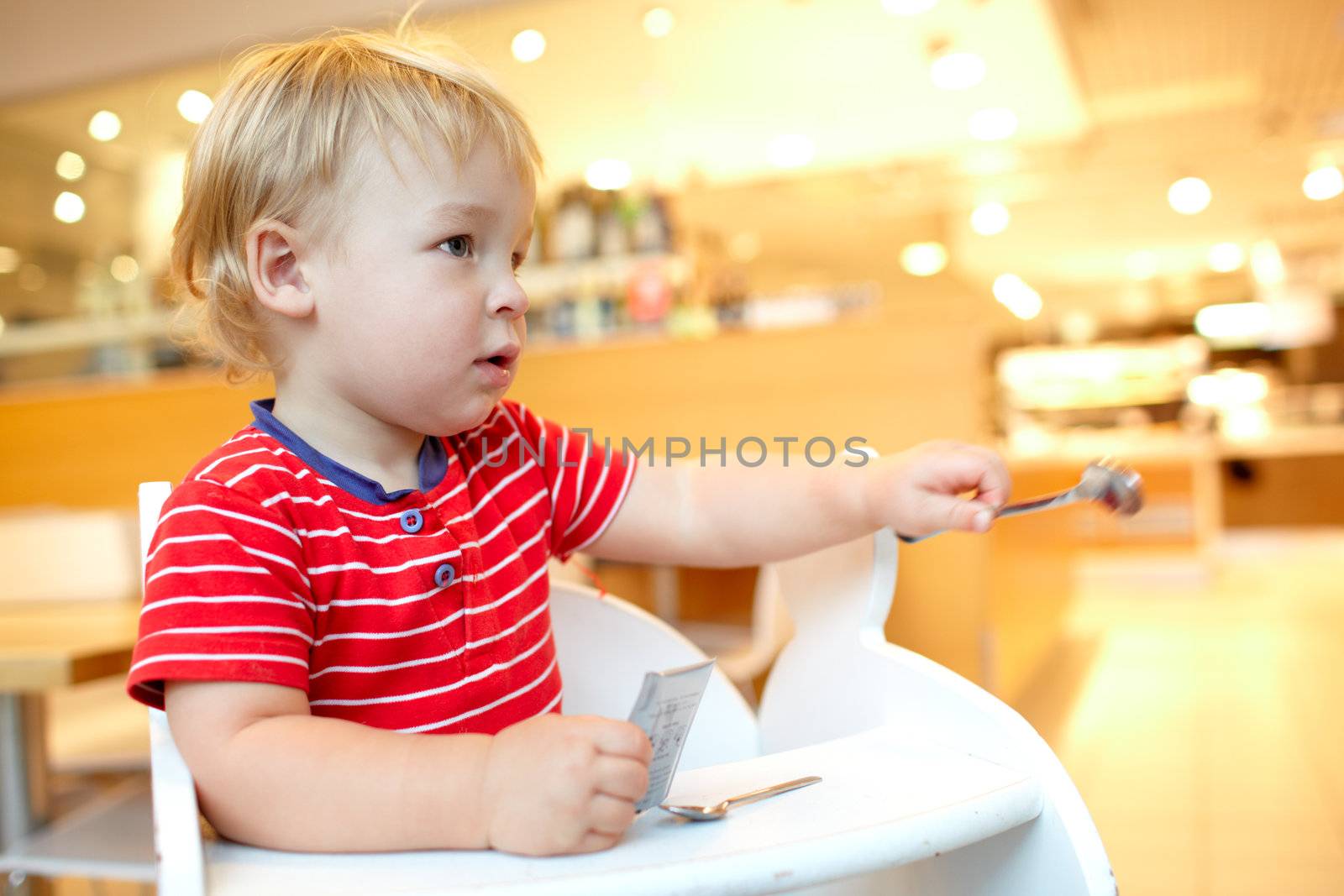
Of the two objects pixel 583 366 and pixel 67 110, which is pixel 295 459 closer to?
pixel 583 366

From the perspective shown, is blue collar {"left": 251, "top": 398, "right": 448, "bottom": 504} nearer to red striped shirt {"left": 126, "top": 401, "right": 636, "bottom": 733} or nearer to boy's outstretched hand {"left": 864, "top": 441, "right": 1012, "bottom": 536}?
red striped shirt {"left": 126, "top": 401, "right": 636, "bottom": 733}

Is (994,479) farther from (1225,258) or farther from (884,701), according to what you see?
(1225,258)

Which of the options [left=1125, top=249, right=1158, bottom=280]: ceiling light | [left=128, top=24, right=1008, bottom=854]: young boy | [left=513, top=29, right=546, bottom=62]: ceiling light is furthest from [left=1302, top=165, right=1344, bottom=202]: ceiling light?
[left=128, top=24, right=1008, bottom=854]: young boy

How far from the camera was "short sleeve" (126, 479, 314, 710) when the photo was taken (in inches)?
20.2

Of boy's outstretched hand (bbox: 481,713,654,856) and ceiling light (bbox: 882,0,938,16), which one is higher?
ceiling light (bbox: 882,0,938,16)

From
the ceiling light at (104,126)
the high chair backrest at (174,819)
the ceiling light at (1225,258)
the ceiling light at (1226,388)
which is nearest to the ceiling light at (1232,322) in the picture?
the ceiling light at (1226,388)

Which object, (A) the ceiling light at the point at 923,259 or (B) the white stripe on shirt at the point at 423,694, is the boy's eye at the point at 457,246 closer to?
(B) the white stripe on shirt at the point at 423,694

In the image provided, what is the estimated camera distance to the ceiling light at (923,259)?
675 cm

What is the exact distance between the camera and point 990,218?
22.4 ft

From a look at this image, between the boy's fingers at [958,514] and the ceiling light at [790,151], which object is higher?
the ceiling light at [790,151]

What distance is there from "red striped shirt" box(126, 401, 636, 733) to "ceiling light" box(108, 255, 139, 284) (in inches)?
134

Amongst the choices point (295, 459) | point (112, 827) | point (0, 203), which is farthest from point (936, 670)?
point (0, 203)

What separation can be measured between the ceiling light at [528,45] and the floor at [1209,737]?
243 centimetres

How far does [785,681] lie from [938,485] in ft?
0.67
